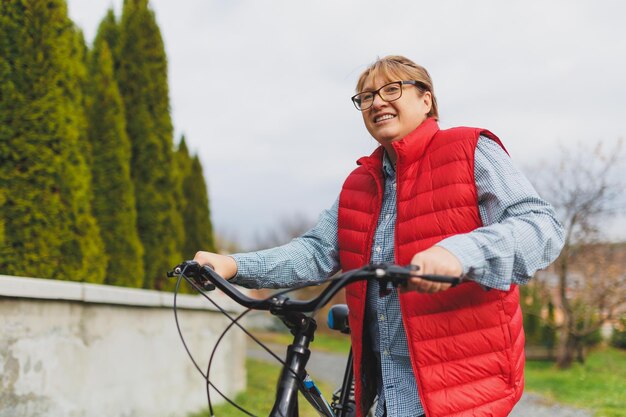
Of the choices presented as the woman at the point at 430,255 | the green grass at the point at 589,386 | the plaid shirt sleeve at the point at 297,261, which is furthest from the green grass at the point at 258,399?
the green grass at the point at 589,386

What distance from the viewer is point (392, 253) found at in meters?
2.22

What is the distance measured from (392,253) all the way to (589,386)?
372 inches

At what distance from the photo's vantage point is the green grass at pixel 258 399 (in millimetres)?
6828

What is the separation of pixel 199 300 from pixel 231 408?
3.97 ft

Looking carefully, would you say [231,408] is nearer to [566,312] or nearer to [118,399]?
[118,399]

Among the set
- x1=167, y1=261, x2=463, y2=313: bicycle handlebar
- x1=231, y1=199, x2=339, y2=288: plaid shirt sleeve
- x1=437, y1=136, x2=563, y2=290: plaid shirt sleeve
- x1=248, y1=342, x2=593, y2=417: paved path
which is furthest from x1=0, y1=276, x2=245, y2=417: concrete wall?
x1=248, y1=342, x2=593, y2=417: paved path

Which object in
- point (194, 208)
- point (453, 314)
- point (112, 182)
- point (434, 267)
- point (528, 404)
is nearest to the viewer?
point (434, 267)

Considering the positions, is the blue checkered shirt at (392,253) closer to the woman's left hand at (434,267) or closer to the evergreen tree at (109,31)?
the woman's left hand at (434,267)

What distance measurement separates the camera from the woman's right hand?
7.16 feet

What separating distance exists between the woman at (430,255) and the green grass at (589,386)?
17.4ft

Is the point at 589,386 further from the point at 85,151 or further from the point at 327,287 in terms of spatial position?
the point at 327,287

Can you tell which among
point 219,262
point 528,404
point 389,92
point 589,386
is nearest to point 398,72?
point 389,92

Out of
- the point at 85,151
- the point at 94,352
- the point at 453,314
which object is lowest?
the point at 94,352

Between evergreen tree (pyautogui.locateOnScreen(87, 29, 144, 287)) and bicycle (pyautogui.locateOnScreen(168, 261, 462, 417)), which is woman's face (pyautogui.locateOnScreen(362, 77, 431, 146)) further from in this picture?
evergreen tree (pyautogui.locateOnScreen(87, 29, 144, 287))
